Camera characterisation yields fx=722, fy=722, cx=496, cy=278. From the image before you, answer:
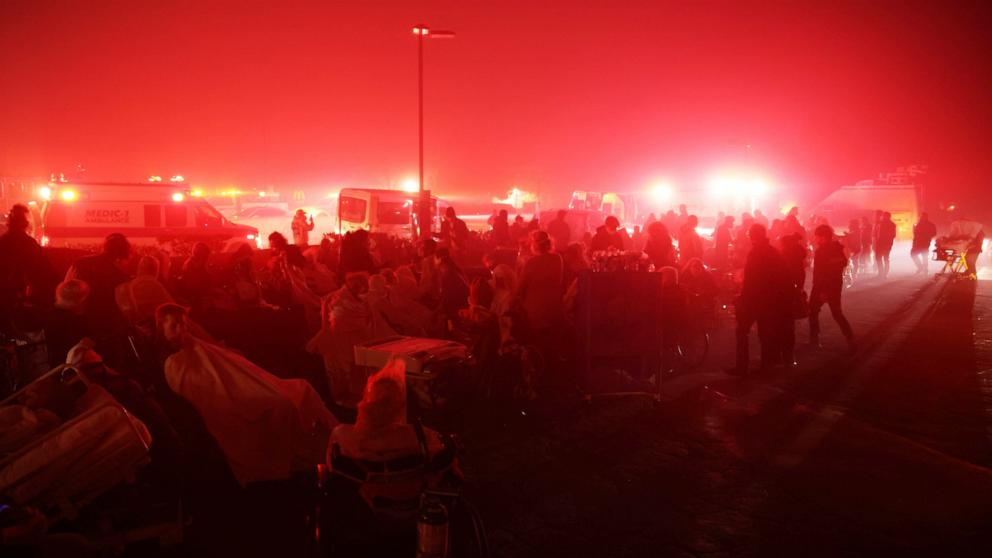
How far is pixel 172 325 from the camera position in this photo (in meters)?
5.24

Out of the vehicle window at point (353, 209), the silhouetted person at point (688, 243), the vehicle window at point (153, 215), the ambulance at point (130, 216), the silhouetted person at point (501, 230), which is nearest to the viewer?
the silhouetted person at point (688, 243)

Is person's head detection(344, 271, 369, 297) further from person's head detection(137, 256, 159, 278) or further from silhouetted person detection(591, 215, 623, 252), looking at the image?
silhouetted person detection(591, 215, 623, 252)

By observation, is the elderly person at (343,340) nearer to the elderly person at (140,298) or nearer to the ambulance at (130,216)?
the elderly person at (140,298)

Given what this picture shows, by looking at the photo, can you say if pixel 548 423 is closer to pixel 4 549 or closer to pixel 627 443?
pixel 627 443

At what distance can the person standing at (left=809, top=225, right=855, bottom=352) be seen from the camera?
35.2 ft

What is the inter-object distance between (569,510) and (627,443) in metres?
1.63

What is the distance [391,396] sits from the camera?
3543 millimetres

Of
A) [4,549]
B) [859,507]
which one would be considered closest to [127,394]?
[4,549]

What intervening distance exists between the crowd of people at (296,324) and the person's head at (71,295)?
0.5 inches

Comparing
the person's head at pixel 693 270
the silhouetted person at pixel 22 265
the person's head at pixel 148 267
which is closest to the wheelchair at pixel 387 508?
the person's head at pixel 148 267

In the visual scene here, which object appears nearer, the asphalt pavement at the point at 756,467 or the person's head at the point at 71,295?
the asphalt pavement at the point at 756,467

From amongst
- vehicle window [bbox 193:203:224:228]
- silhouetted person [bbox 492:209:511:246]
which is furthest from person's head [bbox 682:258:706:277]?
vehicle window [bbox 193:203:224:228]

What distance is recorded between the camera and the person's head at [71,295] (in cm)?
588

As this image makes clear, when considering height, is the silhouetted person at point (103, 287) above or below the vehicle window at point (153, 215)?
below
